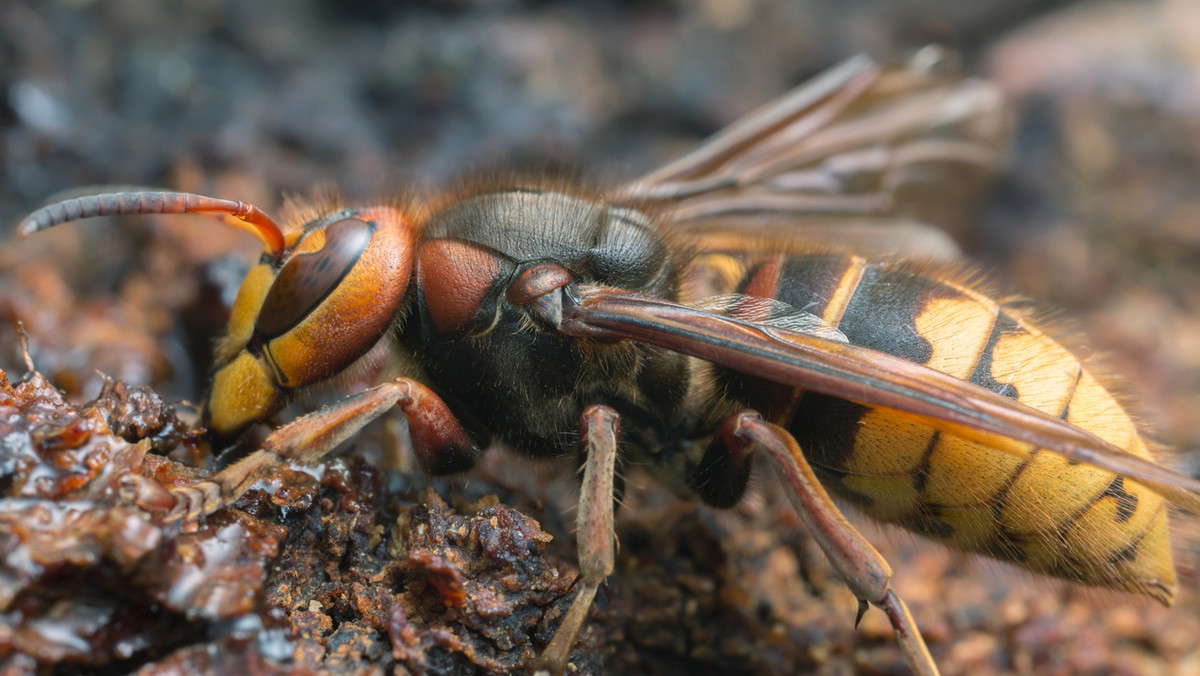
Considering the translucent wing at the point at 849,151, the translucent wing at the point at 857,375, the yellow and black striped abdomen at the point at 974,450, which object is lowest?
the yellow and black striped abdomen at the point at 974,450

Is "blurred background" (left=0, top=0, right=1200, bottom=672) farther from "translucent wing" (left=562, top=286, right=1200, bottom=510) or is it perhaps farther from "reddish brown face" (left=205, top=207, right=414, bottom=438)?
"translucent wing" (left=562, top=286, right=1200, bottom=510)

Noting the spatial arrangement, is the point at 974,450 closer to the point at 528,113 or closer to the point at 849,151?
the point at 849,151

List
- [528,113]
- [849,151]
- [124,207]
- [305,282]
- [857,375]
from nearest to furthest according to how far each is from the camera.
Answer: [857,375], [124,207], [305,282], [849,151], [528,113]

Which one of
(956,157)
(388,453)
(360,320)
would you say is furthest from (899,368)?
(956,157)

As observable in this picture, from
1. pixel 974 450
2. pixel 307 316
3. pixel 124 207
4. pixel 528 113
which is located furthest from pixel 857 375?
pixel 528 113

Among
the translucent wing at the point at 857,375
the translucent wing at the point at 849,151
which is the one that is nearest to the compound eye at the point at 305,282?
the translucent wing at the point at 857,375

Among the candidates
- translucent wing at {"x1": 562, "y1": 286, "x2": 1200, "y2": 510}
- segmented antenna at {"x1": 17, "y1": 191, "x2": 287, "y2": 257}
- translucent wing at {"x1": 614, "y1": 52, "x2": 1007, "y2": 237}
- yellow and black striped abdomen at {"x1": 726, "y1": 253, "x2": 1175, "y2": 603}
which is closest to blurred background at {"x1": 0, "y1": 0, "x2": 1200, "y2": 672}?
translucent wing at {"x1": 614, "y1": 52, "x2": 1007, "y2": 237}

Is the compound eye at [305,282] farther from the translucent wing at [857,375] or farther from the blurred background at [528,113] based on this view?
the blurred background at [528,113]
